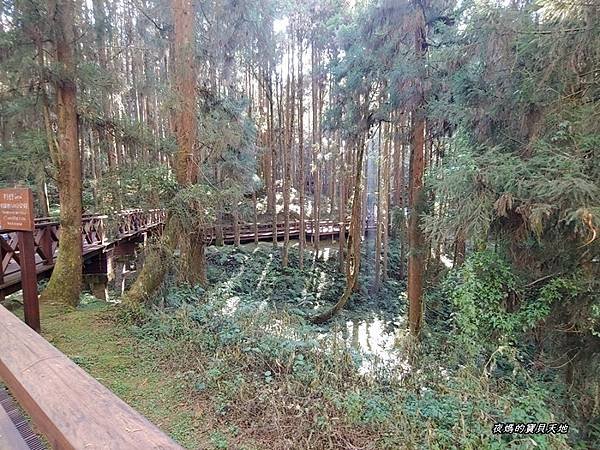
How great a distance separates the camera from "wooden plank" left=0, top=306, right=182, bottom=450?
68 cm

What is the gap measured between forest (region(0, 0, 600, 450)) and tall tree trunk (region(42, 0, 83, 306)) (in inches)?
1.2

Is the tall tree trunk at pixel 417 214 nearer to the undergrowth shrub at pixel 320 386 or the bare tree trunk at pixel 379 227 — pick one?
the undergrowth shrub at pixel 320 386

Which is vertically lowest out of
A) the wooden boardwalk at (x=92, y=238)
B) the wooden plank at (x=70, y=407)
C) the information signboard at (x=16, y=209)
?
the wooden boardwalk at (x=92, y=238)

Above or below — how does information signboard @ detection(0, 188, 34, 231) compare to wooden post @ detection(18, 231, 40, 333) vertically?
above

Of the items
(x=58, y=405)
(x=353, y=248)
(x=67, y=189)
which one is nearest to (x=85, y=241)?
(x=67, y=189)

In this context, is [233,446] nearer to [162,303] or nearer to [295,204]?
[162,303]

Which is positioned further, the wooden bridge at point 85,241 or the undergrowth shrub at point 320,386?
the wooden bridge at point 85,241

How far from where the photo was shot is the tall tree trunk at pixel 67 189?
5.62 m

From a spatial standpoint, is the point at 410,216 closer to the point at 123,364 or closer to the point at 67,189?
the point at 123,364

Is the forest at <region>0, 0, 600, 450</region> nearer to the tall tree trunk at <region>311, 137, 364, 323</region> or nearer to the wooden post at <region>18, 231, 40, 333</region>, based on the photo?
the wooden post at <region>18, 231, 40, 333</region>

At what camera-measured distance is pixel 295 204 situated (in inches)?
853

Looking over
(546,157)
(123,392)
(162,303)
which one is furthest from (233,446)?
(546,157)

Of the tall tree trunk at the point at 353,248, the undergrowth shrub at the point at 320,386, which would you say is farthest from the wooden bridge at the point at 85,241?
the tall tree trunk at the point at 353,248

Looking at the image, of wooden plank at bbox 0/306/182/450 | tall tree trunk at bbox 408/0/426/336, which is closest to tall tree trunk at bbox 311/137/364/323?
tall tree trunk at bbox 408/0/426/336
